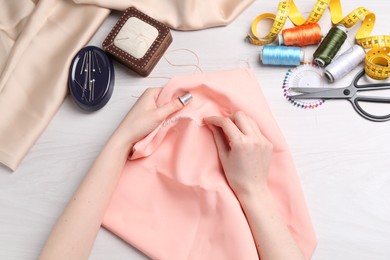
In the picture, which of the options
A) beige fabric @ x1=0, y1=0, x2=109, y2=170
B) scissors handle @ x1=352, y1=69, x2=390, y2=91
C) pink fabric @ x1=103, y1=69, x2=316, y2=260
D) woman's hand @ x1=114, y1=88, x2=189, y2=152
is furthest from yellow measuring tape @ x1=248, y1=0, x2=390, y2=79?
beige fabric @ x1=0, y1=0, x2=109, y2=170

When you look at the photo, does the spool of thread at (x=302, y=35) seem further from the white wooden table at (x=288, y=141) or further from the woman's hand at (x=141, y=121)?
the woman's hand at (x=141, y=121)

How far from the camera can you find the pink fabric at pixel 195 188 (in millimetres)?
834

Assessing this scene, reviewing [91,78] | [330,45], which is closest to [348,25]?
[330,45]

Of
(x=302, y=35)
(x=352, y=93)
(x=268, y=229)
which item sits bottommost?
(x=268, y=229)

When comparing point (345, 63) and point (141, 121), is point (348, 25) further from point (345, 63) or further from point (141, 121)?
point (141, 121)

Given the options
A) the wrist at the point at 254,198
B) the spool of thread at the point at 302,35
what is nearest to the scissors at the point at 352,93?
the spool of thread at the point at 302,35

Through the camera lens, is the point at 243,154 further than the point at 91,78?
No

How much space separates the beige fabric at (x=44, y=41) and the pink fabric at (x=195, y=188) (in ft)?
0.56

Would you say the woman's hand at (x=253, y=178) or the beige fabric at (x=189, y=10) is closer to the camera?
the woman's hand at (x=253, y=178)

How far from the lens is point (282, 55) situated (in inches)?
36.5

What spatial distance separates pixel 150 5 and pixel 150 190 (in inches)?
16.0

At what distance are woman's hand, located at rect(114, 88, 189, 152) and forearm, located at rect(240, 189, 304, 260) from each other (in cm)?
22

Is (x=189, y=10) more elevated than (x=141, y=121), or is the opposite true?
(x=189, y=10)

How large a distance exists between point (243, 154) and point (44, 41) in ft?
1.65
